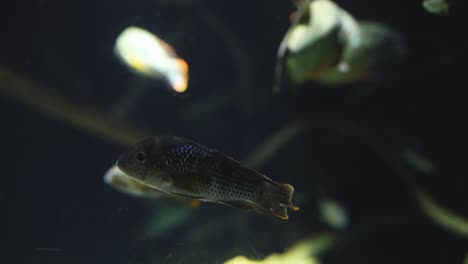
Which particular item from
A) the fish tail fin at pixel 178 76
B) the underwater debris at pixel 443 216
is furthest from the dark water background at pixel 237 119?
the fish tail fin at pixel 178 76

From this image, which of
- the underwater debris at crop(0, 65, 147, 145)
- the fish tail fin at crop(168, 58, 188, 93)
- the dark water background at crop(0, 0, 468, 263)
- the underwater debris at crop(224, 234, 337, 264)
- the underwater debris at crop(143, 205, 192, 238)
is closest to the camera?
the fish tail fin at crop(168, 58, 188, 93)

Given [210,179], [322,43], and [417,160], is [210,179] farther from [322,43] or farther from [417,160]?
[417,160]

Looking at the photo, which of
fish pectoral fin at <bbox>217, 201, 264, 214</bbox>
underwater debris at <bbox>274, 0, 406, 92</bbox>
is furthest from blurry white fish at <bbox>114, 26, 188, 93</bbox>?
fish pectoral fin at <bbox>217, 201, 264, 214</bbox>

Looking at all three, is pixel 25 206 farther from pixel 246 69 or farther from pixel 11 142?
pixel 246 69

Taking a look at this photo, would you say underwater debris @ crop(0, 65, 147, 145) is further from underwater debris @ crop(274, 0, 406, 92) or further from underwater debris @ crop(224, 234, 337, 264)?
underwater debris @ crop(274, 0, 406, 92)

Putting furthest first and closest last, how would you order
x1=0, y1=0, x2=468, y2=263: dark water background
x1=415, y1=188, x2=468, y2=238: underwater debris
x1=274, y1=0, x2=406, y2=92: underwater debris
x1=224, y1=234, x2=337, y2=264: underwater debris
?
x1=0, y1=0, x2=468, y2=263: dark water background
x1=415, y1=188, x2=468, y2=238: underwater debris
x1=224, y1=234, x2=337, y2=264: underwater debris
x1=274, y1=0, x2=406, y2=92: underwater debris

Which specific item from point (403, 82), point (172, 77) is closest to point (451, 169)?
point (403, 82)

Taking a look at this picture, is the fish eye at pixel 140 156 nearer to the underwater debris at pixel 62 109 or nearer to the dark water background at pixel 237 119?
the dark water background at pixel 237 119
